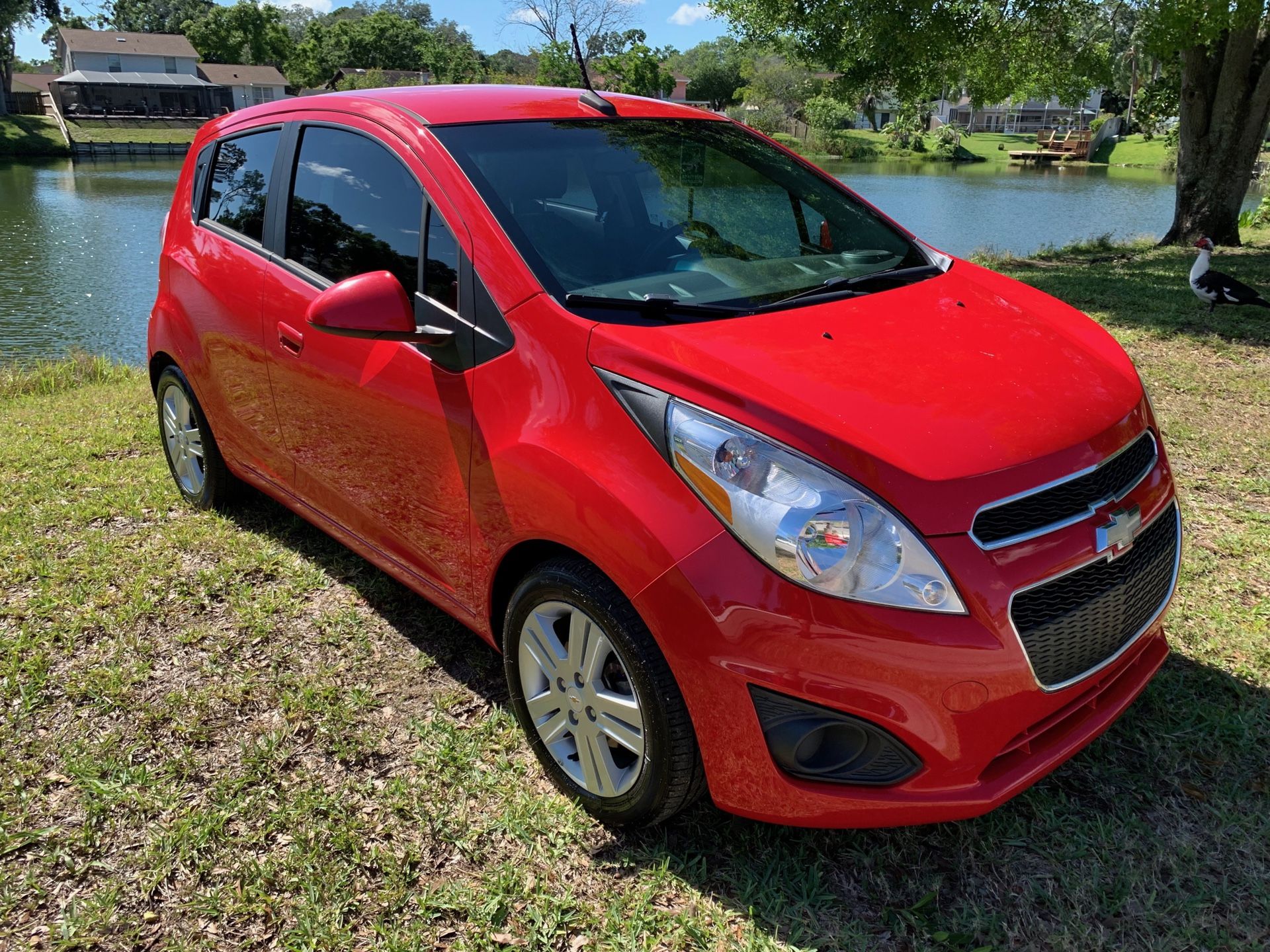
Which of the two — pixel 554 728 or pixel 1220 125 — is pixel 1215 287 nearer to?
pixel 1220 125

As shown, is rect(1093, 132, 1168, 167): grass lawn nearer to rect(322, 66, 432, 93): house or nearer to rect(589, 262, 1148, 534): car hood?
rect(322, 66, 432, 93): house

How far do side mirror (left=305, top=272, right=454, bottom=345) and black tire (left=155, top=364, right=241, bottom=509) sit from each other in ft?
6.17

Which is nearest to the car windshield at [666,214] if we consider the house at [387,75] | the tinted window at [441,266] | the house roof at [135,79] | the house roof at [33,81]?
the tinted window at [441,266]

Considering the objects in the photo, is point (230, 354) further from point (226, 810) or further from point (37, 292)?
point (37, 292)

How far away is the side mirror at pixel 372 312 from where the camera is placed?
2.46 meters

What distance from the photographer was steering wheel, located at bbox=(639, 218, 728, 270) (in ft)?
8.87

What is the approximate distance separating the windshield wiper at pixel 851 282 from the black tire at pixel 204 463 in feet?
9.01

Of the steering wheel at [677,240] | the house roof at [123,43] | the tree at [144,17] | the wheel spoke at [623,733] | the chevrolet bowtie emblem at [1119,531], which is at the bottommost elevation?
the wheel spoke at [623,733]

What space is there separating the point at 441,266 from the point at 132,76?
8506 cm

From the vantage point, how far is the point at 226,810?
8.43 feet

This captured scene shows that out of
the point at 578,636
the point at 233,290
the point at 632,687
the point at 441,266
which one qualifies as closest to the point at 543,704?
the point at 578,636

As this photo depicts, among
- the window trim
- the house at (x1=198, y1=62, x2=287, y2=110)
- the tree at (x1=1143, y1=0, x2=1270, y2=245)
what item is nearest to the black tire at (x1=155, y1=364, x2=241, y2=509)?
the window trim

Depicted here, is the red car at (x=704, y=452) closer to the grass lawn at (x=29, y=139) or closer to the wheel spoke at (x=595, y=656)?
the wheel spoke at (x=595, y=656)

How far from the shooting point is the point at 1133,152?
5984 centimetres
